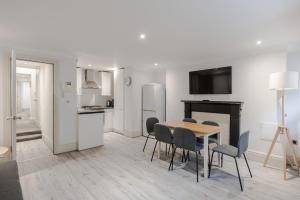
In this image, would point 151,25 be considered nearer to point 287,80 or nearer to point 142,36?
point 142,36

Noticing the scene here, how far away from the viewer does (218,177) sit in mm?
2709

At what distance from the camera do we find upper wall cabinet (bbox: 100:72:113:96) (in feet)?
19.4

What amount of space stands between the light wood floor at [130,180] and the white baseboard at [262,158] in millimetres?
237

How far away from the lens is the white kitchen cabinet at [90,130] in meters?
4.00

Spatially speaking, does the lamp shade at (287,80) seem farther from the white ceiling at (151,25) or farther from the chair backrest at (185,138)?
the chair backrest at (185,138)

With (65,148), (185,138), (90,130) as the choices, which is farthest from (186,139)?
(65,148)

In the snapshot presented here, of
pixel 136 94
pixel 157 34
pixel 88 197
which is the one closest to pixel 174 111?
pixel 136 94

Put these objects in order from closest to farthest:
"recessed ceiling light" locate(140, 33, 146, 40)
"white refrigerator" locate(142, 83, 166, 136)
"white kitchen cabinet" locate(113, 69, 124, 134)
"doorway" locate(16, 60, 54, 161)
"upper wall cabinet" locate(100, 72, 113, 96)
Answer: "recessed ceiling light" locate(140, 33, 146, 40) < "doorway" locate(16, 60, 54, 161) < "white refrigerator" locate(142, 83, 166, 136) < "white kitchen cabinet" locate(113, 69, 124, 134) < "upper wall cabinet" locate(100, 72, 113, 96)

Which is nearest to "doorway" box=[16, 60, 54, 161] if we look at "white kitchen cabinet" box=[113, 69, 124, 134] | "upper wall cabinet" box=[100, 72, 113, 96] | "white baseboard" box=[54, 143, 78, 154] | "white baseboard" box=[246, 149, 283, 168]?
"white baseboard" box=[54, 143, 78, 154]

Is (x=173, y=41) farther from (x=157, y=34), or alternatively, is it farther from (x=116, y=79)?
(x=116, y=79)

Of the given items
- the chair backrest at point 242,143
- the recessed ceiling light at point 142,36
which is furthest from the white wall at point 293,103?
the recessed ceiling light at point 142,36

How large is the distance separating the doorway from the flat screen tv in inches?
141

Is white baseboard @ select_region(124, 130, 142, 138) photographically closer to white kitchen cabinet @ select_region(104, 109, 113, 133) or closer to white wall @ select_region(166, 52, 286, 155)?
white kitchen cabinet @ select_region(104, 109, 113, 133)

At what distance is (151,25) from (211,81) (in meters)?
2.61
